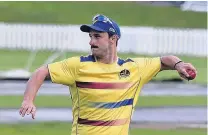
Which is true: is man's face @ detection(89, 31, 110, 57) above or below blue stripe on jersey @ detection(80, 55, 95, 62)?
above

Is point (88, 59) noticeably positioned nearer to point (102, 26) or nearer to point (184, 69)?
point (102, 26)

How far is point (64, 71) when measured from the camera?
19.3 ft

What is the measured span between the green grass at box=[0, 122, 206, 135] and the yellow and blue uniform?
6.83m

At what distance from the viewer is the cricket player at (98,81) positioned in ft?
19.1

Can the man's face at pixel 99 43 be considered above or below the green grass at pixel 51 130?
above

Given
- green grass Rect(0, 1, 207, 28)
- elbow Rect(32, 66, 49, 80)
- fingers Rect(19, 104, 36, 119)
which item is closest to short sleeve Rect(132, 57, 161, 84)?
elbow Rect(32, 66, 49, 80)

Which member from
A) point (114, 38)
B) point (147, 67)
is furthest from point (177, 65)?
point (114, 38)

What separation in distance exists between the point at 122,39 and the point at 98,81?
29.5 m

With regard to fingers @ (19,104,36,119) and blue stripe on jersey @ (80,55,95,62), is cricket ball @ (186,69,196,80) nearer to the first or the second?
blue stripe on jersey @ (80,55,95,62)

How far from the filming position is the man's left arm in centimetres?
581

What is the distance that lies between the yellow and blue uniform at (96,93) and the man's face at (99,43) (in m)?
0.13

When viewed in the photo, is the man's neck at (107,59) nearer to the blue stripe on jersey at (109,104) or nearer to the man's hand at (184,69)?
the blue stripe on jersey at (109,104)

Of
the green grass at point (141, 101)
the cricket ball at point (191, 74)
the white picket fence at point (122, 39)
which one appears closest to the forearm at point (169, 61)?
the cricket ball at point (191, 74)

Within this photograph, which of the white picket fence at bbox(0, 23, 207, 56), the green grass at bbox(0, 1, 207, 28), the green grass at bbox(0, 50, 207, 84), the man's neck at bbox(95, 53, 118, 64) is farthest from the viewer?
the green grass at bbox(0, 1, 207, 28)
